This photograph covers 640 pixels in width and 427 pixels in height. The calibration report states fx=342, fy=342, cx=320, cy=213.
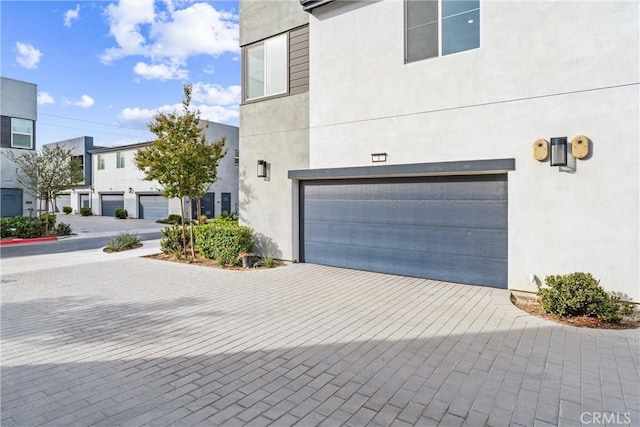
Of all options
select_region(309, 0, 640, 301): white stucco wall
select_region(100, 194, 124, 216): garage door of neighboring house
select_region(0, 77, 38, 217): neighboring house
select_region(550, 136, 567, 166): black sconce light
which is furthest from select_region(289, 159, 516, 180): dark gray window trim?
select_region(100, 194, 124, 216): garage door of neighboring house

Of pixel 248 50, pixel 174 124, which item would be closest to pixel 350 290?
pixel 174 124

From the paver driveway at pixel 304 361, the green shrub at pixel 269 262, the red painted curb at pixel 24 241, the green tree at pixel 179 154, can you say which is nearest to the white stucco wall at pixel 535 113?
the paver driveway at pixel 304 361

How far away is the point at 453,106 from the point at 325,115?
3155 mm

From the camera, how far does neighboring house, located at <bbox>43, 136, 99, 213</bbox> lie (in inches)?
1334

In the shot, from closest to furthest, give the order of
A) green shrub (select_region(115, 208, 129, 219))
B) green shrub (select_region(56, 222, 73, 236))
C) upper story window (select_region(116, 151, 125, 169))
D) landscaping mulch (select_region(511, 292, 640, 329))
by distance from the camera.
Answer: landscaping mulch (select_region(511, 292, 640, 329)) < green shrub (select_region(56, 222, 73, 236)) < green shrub (select_region(115, 208, 129, 219)) < upper story window (select_region(116, 151, 125, 169))

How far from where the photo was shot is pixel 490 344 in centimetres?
422

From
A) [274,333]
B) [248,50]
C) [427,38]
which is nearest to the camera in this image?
[274,333]

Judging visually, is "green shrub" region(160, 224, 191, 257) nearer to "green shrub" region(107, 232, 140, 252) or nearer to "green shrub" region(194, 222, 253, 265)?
"green shrub" region(194, 222, 253, 265)

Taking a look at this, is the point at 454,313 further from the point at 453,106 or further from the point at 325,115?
the point at 325,115

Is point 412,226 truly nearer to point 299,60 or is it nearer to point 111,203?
point 299,60

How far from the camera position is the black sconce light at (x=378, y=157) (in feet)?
25.5

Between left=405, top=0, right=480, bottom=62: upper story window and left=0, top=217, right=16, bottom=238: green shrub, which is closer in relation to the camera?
left=405, top=0, right=480, bottom=62: upper story window

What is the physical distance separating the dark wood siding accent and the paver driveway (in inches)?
222

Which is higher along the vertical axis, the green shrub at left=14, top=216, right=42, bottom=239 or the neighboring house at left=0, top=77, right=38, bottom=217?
the neighboring house at left=0, top=77, right=38, bottom=217
